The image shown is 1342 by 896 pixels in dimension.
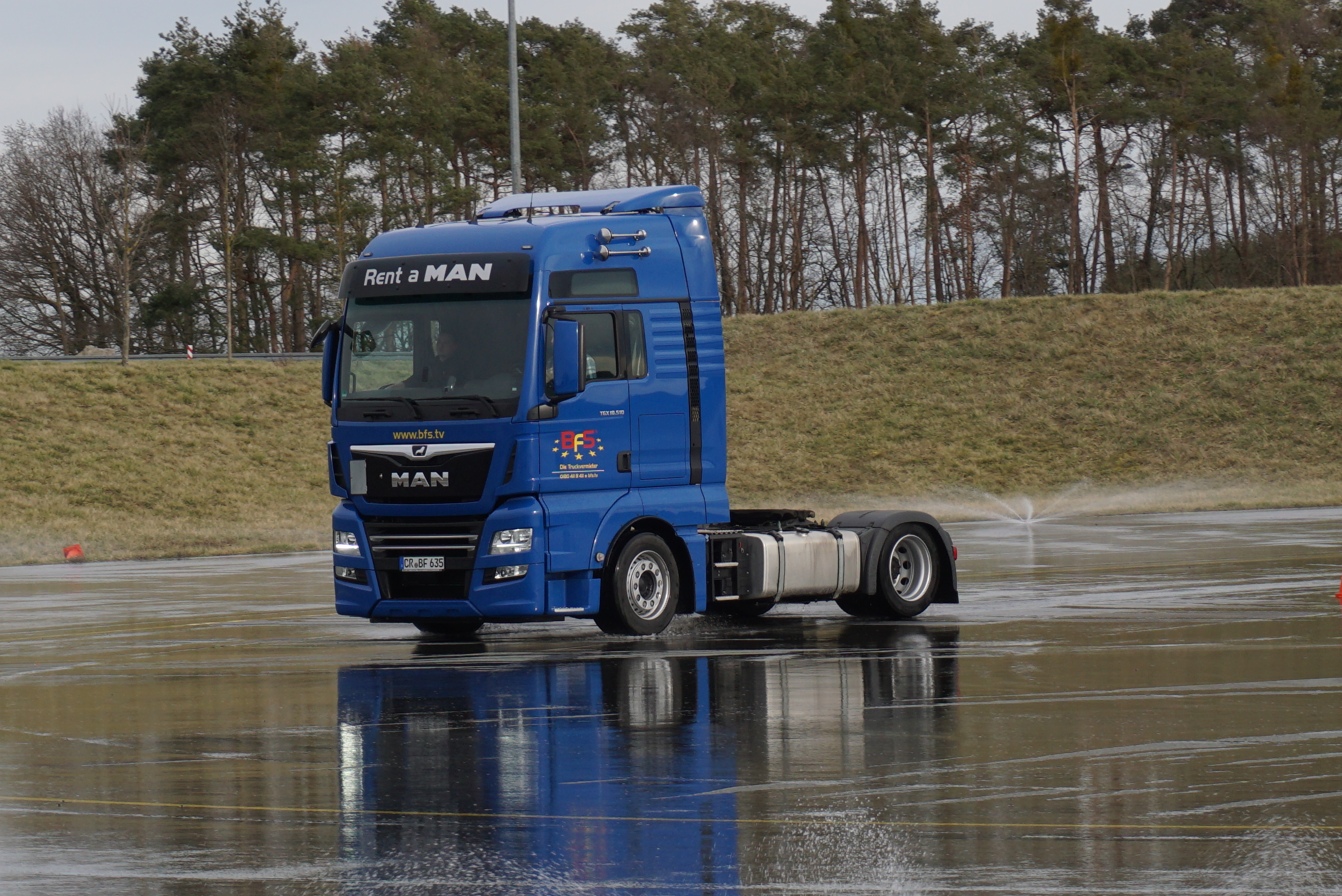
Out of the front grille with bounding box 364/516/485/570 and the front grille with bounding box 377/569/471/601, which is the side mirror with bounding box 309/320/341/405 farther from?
the front grille with bounding box 377/569/471/601

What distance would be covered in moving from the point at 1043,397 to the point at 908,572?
39495 mm

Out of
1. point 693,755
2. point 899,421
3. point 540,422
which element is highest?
point 899,421

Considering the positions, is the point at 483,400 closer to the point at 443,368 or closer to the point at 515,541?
the point at 443,368

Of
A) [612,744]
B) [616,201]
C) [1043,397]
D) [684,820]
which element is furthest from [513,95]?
[1043,397]

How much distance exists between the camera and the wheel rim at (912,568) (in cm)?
1669

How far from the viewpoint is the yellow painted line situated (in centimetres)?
705

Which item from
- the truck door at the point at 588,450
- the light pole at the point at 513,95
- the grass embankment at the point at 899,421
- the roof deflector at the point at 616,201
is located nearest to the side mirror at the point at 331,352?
the roof deflector at the point at 616,201

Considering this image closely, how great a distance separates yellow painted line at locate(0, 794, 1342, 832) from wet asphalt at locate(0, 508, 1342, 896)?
27mm

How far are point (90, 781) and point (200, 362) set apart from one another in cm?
4615

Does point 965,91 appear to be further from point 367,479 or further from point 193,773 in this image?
point 193,773

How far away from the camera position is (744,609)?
1703 cm

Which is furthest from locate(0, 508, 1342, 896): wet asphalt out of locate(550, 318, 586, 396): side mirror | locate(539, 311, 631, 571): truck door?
locate(550, 318, 586, 396): side mirror

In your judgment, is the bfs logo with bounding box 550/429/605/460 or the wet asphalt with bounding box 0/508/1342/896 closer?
the wet asphalt with bounding box 0/508/1342/896

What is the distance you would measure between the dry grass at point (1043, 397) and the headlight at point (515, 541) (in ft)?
97.5
